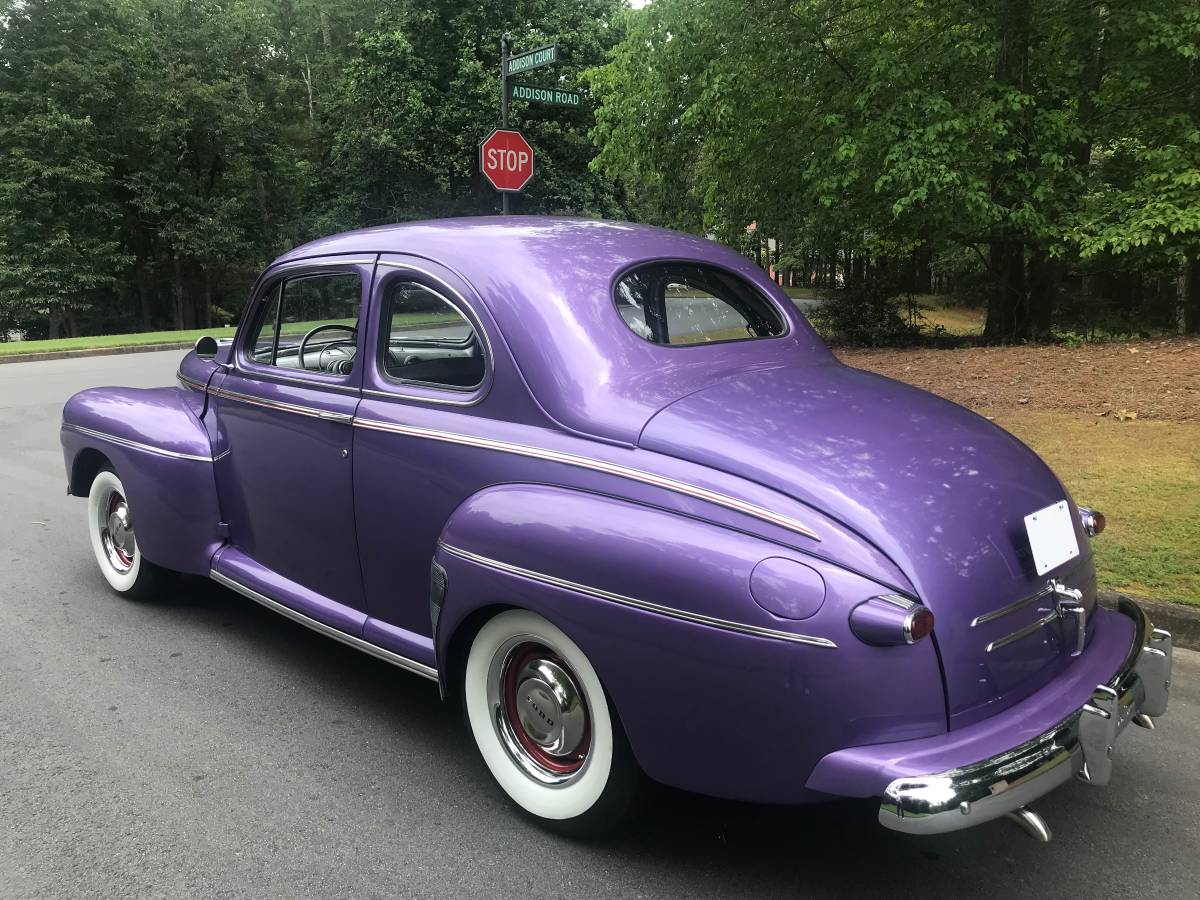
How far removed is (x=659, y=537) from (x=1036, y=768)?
1038 millimetres

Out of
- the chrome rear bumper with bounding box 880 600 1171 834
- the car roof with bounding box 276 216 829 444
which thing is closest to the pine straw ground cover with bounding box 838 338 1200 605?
the chrome rear bumper with bounding box 880 600 1171 834

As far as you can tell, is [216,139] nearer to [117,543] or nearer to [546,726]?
[117,543]

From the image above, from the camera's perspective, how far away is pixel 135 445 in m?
4.05

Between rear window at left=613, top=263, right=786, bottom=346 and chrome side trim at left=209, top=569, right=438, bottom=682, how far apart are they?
4.39ft

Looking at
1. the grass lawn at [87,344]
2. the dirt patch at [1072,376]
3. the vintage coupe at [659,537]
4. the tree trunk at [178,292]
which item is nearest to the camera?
the vintage coupe at [659,537]

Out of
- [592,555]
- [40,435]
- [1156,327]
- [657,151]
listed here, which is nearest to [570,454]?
[592,555]

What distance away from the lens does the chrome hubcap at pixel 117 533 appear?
450cm

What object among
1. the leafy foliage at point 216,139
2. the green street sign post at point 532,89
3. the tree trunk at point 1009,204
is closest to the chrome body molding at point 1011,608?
the green street sign post at point 532,89

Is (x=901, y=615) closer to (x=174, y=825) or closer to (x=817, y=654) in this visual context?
(x=817, y=654)

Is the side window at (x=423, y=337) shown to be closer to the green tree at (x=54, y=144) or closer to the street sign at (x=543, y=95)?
the street sign at (x=543, y=95)

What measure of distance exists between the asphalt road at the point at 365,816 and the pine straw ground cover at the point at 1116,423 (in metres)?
1.00

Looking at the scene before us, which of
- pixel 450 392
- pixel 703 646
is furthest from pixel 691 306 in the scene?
pixel 703 646

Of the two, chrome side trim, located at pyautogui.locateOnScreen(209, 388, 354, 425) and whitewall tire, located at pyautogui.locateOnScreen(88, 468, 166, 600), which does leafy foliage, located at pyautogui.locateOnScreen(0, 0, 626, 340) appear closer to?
whitewall tire, located at pyautogui.locateOnScreen(88, 468, 166, 600)

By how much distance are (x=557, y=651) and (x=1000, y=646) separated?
117 cm
